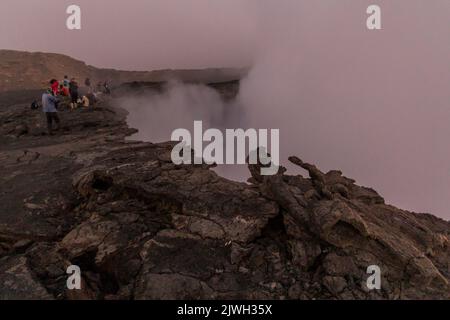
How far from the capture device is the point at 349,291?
925 centimetres

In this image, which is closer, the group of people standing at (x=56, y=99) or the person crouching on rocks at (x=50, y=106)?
the person crouching on rocks at (x=50, y=106)

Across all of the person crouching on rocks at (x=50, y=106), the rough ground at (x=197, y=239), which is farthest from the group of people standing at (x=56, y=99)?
the rough ground at (x=197, y=239)

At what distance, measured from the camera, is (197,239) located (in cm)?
1082

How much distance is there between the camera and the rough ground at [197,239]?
940 centimetres

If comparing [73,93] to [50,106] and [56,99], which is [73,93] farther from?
[50,106]

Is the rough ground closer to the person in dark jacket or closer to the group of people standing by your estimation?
the group of people standing

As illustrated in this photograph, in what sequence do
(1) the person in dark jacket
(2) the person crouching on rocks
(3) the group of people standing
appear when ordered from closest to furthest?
(2) the person crouching on rocks < (3) the group of people standing < (1) the person in dark jacket

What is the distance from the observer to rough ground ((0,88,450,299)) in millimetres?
9398

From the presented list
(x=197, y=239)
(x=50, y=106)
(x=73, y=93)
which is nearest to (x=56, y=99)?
(x=50, y=106)

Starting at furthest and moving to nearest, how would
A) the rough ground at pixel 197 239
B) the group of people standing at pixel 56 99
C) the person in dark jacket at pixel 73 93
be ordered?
the person in dark jacket at pixel 73 93 → the group of people standing at pixel 56 99 → the rough ground at pixel 197 239

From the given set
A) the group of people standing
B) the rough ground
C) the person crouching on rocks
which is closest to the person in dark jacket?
the group of people standing

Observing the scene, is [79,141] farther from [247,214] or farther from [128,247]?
[247,214]

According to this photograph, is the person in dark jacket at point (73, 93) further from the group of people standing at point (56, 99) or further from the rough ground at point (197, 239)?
the rough ground at point (197, 239)
